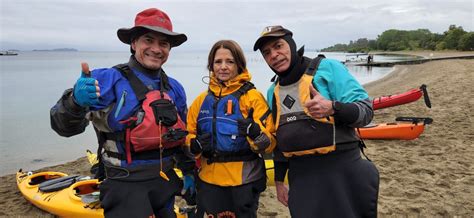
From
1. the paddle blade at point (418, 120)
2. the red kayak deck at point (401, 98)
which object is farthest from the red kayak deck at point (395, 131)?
the red kayak deck at point (401, 98)

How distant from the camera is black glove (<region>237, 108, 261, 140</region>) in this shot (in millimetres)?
2945

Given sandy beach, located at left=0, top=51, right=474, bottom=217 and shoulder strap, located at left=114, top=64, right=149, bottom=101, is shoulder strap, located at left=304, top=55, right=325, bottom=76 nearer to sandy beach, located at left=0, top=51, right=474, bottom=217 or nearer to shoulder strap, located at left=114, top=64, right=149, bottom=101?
shoulder strap, located at left=114, top=64, right=149, bottom=101

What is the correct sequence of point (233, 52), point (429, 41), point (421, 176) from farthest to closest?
point (429, 41) < point (421, 176) < point (233, 52)

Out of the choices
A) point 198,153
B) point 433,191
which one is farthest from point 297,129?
point 433,191

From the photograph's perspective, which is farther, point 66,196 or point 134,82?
point 66,196

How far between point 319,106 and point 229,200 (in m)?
1.33

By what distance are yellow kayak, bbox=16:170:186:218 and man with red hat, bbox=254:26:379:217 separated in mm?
2042

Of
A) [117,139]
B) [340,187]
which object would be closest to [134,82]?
[117,139]

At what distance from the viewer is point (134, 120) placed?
266cm

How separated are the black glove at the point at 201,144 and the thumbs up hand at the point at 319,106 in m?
1.08

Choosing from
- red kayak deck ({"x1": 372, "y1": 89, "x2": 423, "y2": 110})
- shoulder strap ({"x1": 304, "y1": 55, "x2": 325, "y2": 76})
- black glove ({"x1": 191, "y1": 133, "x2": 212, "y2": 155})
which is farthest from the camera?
red kayak deck ({"x1": 372, "y1": 89, "x2": 423, "y2": 110})

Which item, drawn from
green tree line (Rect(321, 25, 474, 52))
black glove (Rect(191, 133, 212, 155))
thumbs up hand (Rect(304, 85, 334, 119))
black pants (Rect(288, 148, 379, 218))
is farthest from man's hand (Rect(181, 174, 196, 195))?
green tree line (Rect(321, 25, 474, 52))

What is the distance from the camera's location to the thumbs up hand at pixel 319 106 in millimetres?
2383

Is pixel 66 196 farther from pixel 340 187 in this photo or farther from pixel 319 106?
pixel 319 106
